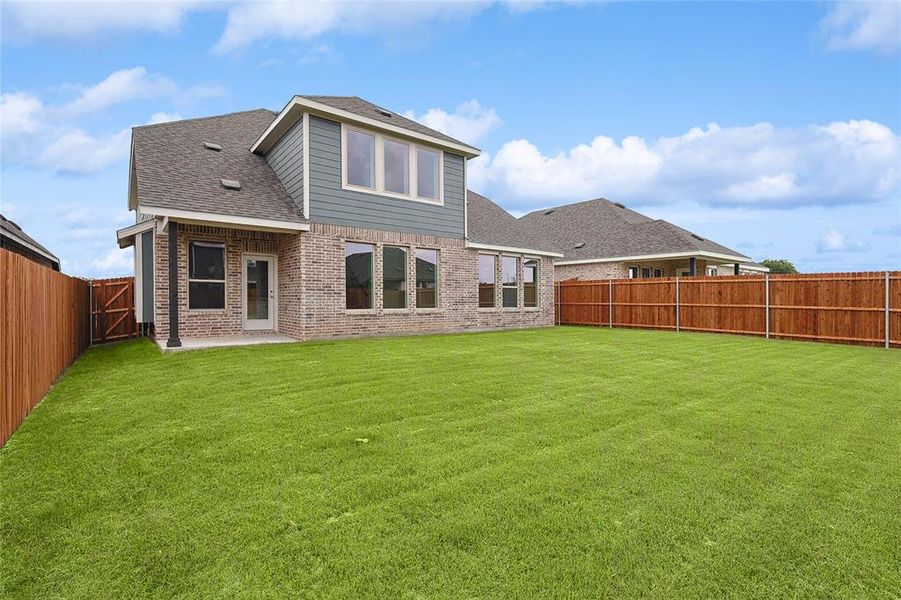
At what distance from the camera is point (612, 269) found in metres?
21.9

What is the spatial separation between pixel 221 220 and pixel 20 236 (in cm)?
829

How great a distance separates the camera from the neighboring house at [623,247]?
20.8m

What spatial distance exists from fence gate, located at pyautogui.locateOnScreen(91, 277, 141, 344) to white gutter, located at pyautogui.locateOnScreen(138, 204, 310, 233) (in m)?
4.69

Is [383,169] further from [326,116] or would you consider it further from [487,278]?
[487,278]

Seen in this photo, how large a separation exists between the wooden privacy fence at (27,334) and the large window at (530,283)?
13.0 meters

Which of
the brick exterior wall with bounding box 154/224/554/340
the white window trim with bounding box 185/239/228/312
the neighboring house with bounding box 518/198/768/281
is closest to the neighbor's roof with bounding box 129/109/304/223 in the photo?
the brick exterior wall with bounding box 154/224/554/340

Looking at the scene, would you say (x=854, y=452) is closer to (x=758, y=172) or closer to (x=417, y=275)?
(x=417, y=275)

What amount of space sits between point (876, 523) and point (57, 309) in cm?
1016

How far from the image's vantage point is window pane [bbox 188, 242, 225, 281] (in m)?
11.5

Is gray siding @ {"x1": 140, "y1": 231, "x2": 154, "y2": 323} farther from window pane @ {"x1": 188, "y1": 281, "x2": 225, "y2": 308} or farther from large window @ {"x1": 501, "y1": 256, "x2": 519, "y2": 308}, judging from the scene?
large window @ {"x1": 501, "y1": 256, "x2": 519, "y2": 308}

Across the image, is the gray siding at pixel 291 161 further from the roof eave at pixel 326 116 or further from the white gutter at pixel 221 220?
the white gutter at pixel 221 220

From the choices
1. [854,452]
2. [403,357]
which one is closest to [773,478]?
[854,452]

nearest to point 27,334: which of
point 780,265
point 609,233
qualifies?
point 609,233

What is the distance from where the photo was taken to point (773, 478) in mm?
3350
